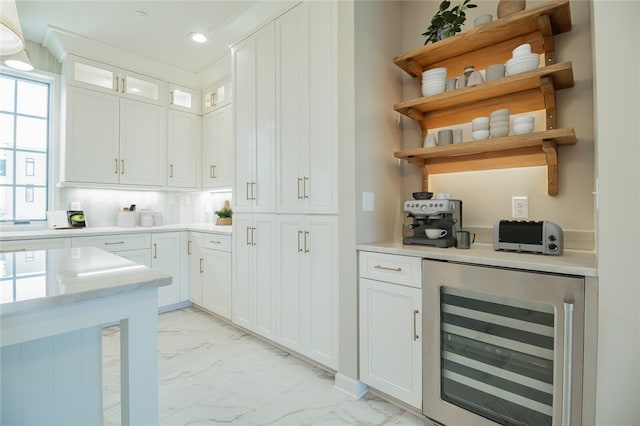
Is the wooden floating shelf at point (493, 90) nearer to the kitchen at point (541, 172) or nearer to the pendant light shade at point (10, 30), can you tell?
the kitchen at point (541, 172)

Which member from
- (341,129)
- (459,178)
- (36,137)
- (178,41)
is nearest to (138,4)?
(178,41)

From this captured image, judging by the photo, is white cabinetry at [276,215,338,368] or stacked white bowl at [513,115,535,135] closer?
stacked white bowl at [513,115,535,135]

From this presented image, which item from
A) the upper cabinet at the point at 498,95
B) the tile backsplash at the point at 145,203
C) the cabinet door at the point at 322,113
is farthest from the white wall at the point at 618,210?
the tile backsplash at the point at 145,203

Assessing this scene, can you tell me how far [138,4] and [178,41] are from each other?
0.59 meters

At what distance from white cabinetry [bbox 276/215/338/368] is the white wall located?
1.31 m

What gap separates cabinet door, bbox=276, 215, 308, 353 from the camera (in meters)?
→ 2.29

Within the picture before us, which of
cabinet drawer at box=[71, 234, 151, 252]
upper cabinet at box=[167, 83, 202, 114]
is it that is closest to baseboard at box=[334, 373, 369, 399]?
cabinet drawer at box=[71, 234, 151, 252]

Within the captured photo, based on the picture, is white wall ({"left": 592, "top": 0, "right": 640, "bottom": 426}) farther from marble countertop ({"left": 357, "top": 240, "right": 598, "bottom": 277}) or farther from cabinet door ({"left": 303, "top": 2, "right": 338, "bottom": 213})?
cabinet door ({"left": 303, "top": 2, "right": 338, "bottom": 213})

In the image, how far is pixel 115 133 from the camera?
3.40m

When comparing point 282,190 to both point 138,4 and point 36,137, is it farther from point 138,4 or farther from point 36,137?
point 36,137

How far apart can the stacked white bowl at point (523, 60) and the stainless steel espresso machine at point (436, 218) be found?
764mm

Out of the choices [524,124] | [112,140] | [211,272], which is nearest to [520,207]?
[524,124]

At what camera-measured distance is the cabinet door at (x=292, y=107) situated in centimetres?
225

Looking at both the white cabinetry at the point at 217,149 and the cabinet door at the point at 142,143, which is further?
the white cabinetry at the point at 217,149
